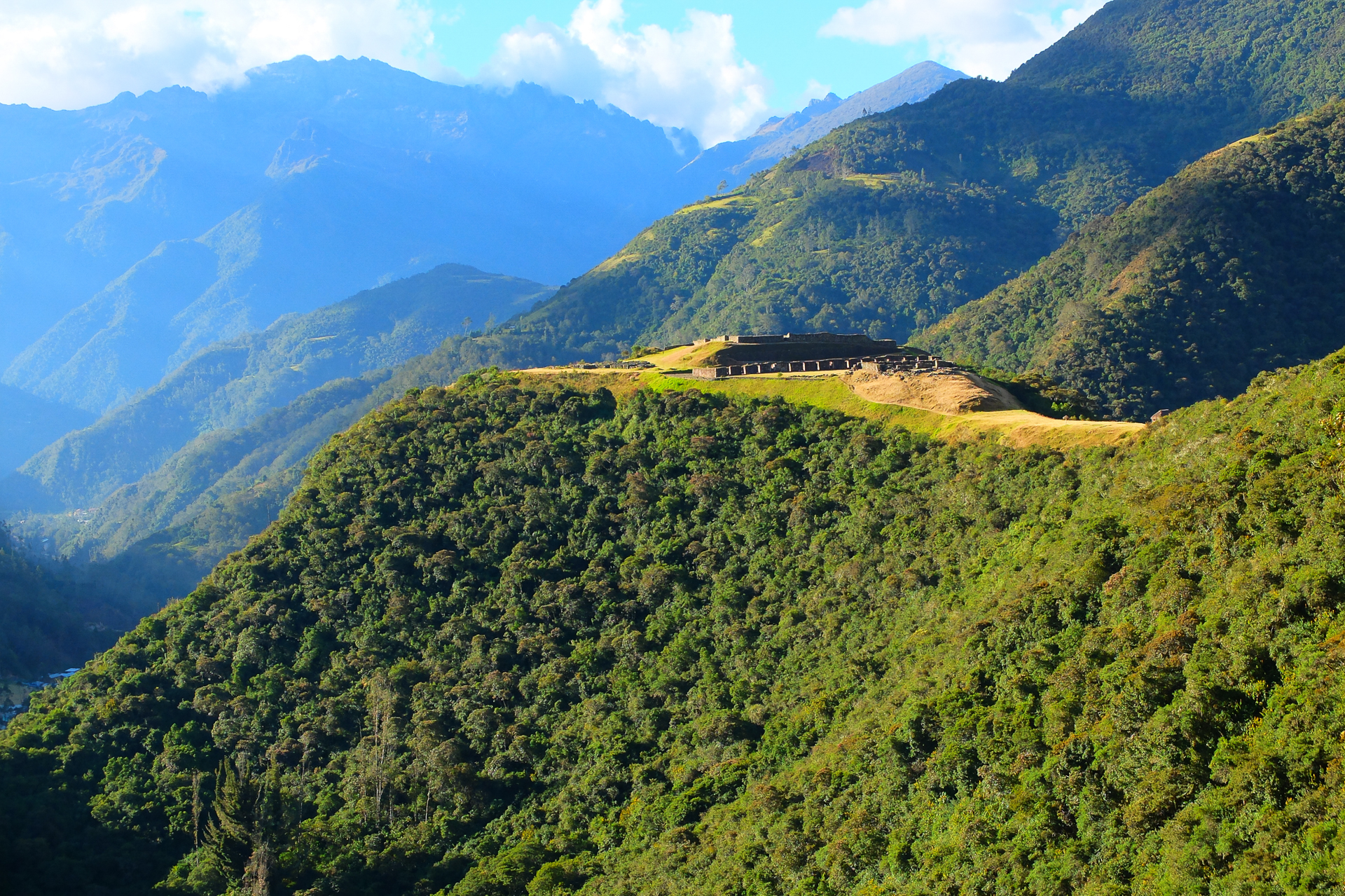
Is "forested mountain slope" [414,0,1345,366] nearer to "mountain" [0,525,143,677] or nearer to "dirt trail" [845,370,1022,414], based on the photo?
"mountain" [0,525,143,677]

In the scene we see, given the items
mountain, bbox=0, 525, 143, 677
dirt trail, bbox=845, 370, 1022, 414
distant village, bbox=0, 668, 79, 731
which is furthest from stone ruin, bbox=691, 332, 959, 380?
mountain, bbox=0, 525, 143, 677

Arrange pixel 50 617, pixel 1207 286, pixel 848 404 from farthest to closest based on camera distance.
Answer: pixel 50 617
pixel 1207 286
pixel 848 404

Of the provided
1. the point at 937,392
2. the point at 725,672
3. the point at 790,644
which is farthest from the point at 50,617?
the point at 937,392

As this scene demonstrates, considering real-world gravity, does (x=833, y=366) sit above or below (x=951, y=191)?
below

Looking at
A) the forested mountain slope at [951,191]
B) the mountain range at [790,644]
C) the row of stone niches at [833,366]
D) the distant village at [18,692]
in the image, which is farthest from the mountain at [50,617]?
the row of stone niches at [833,366]

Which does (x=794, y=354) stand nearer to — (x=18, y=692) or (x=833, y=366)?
(x=833, y=366)

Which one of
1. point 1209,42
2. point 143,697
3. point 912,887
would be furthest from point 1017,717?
point 1209,42

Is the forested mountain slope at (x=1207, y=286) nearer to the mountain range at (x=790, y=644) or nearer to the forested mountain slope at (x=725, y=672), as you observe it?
the mountain range at (x=790, y=644)
